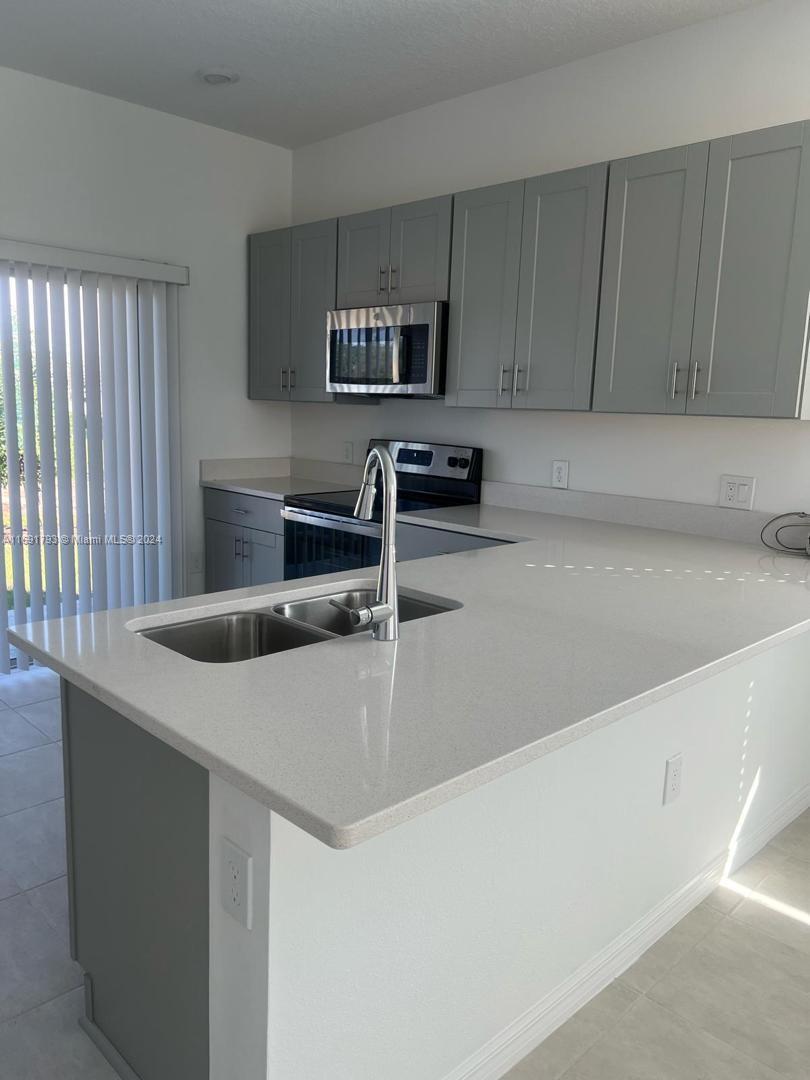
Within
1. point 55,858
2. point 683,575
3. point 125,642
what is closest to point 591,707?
point 125,642

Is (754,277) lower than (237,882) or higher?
higher

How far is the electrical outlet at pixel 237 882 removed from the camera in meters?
1.20

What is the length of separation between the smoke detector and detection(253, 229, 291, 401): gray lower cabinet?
2.45ft

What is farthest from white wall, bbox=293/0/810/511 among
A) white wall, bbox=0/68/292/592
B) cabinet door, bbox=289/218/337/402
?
white wall, bbox=0/68/292/592

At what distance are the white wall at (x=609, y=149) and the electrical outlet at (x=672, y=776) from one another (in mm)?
1205

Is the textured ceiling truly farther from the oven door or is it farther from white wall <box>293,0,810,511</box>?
the oven door

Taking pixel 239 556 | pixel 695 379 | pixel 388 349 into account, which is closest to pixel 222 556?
pixel 239 556

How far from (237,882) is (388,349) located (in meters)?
2.66

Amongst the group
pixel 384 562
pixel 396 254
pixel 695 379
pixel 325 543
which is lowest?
pixel 325 543

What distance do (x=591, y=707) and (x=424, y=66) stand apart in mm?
3005

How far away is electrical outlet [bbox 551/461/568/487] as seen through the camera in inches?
134

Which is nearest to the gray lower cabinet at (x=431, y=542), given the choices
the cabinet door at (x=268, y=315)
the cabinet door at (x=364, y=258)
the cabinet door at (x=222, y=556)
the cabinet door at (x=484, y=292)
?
the cabinet door at (x=484, y=292)

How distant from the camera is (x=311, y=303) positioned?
3.97 metres

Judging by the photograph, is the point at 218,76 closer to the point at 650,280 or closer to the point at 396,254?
the point at 396,254
